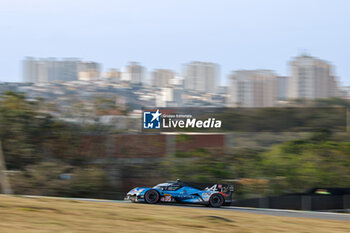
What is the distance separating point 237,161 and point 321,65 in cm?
3722

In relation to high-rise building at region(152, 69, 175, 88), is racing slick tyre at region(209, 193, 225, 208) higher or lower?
lower

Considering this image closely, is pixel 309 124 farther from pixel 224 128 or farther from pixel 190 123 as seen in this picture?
pixel 190 123

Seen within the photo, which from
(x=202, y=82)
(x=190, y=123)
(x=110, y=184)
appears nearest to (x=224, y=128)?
(x=190, y=123)

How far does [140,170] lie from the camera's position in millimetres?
30453

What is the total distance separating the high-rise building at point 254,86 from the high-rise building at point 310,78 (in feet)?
14.2

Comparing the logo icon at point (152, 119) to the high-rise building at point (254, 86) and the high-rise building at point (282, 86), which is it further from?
the high-rise building at point (282, 86)

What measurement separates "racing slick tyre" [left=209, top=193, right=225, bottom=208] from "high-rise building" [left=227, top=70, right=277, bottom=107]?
36287 millimetres

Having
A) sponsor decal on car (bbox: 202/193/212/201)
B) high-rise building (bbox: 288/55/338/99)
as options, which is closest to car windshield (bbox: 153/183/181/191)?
sponsor decal on car (bbox: 202/193/212/201)

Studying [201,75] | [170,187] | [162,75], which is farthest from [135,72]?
[170,187]

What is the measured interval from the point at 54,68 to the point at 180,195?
5283 cm

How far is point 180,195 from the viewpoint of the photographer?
15.0m

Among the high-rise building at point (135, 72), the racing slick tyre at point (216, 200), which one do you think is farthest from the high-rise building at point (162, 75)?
the racing slick tyre at point (216, 200)

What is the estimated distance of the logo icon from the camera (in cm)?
3044

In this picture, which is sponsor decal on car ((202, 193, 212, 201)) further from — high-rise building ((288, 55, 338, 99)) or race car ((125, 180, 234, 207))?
high-rise building ((288, 55, 338, 99))
